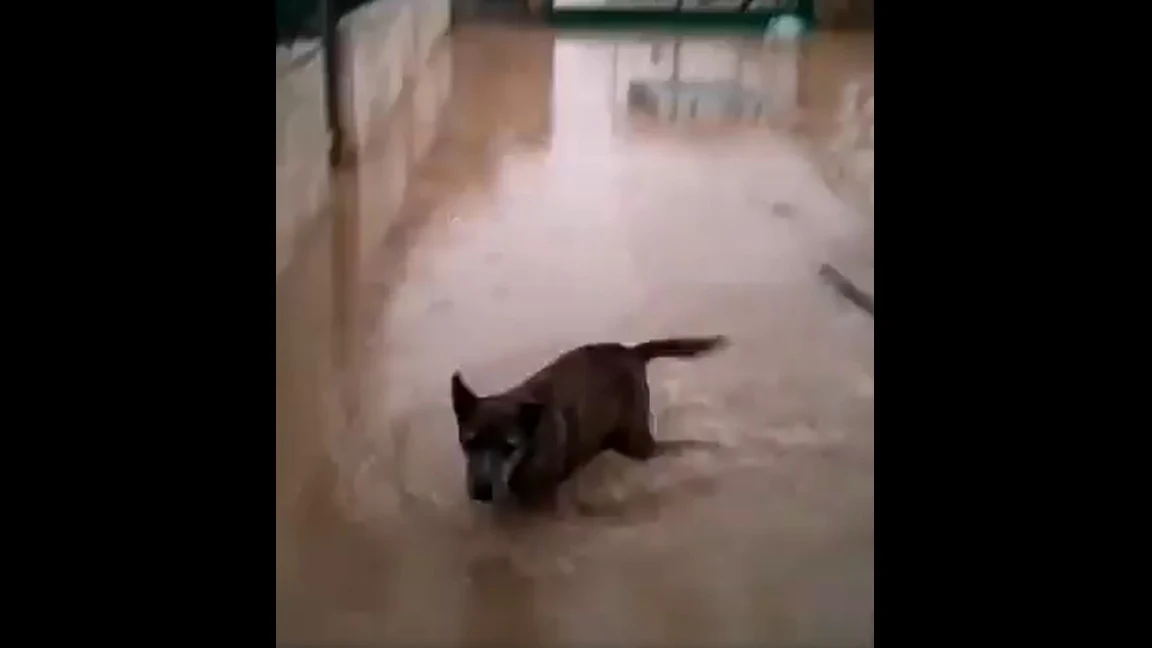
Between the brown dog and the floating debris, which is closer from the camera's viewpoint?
the brown dog

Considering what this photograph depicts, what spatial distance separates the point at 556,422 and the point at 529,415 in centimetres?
4

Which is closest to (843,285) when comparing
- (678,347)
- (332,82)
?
(678,347)

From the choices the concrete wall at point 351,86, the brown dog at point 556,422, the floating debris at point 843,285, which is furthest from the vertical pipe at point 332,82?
the brown dog at point 556,422

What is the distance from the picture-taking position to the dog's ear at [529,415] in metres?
1.09

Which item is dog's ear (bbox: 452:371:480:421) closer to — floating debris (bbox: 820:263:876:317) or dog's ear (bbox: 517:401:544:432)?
dog's ear (bbox: 517:401:544:432)

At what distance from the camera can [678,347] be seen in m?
1.34

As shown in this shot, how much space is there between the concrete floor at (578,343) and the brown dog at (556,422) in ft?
→ 0.10

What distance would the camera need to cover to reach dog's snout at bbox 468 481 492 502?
3.56ft

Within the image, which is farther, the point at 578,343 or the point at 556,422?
the point at 578,343

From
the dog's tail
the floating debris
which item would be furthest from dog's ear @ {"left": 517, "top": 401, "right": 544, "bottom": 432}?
the floating debris

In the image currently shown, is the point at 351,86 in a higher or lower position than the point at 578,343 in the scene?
higher

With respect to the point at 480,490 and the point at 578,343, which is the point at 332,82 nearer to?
the point at 578,343

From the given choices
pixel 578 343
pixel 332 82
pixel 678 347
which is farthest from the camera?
pixel 332 82
